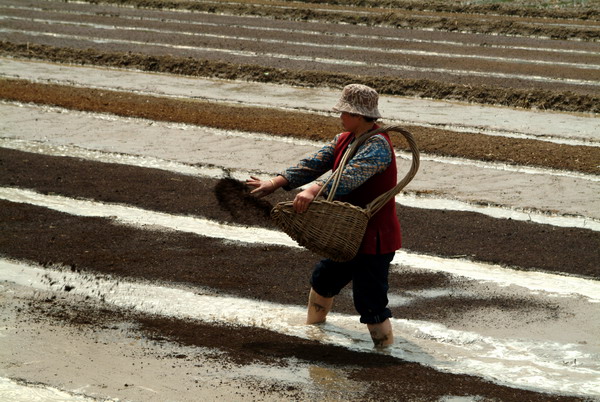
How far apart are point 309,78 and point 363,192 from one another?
9877 millimetres

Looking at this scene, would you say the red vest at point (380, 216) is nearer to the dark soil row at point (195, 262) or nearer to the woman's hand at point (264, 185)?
the woman's hand at point (264, 185)

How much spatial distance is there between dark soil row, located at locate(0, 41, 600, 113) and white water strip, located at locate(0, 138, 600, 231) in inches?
208

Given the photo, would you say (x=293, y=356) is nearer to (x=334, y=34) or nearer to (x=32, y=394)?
(x=32, y=394)

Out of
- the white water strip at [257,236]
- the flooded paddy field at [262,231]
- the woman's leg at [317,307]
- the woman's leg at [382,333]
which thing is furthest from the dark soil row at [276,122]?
the woman's leg at [382,333]

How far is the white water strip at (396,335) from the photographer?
17.3 feet

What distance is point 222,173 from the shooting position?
31.5ft

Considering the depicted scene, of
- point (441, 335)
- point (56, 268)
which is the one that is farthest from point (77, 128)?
point (441, 335)

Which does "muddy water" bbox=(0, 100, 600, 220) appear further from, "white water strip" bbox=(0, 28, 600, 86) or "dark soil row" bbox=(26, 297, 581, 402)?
"white water strip" bbox=(0, 28, 600, 86)

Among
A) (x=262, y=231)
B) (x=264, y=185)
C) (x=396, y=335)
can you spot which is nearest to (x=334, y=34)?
(x=262, y=231)

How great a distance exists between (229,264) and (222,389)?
2.24 meters

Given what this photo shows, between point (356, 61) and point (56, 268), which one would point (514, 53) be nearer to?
point (356, 61)

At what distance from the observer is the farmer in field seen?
198 inches

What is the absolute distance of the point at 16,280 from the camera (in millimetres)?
6449

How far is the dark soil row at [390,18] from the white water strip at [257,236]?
1468 centimetres
